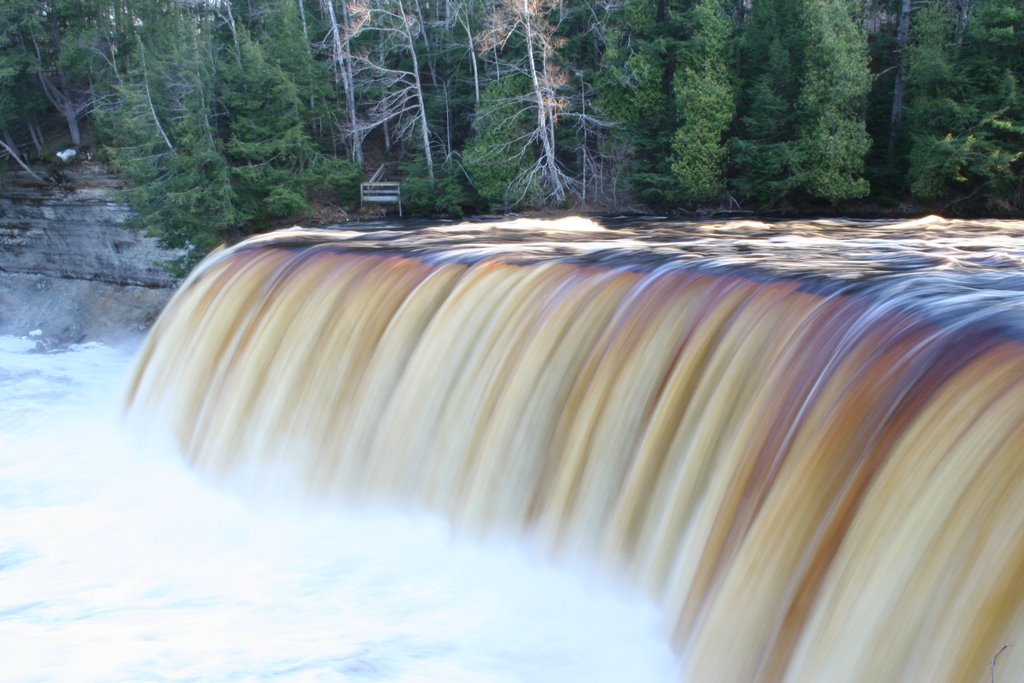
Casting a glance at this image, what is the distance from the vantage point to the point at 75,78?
32438 mm

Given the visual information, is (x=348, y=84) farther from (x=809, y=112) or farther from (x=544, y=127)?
(x=809, y=112)

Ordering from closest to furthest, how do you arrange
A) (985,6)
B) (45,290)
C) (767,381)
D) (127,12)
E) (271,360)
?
(767,381)
(271,360)
(985,6)
(45,290)
(127,12)

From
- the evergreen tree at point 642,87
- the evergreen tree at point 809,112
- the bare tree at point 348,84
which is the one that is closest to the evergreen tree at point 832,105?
the evergreen tree at point 809,112

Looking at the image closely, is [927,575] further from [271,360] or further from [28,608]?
[271,360]

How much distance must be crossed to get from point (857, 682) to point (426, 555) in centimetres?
363

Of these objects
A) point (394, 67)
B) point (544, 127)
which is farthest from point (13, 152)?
point (544, 127)

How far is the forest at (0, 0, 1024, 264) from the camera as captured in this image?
20.5 meters

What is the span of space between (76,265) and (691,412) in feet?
80.9

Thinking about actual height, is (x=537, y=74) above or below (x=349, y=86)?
below

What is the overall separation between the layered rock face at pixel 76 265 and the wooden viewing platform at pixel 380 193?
17.3ft

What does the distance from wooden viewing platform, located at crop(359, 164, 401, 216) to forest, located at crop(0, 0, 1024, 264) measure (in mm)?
476

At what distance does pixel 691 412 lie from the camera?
6.11 metres

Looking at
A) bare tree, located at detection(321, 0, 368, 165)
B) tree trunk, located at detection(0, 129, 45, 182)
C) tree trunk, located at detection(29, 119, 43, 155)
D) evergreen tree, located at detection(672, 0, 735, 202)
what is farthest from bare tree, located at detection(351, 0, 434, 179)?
tree trunk, located at detection(29, 119, 43, 155)

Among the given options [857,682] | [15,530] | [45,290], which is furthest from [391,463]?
[45,290]
